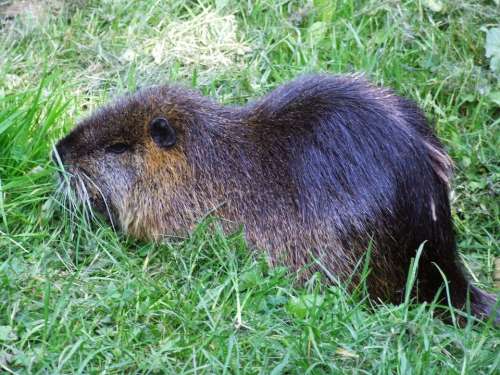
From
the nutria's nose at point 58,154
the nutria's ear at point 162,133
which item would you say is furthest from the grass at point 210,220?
the nutria's ear at point 162,133

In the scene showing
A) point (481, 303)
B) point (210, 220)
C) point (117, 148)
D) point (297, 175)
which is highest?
point (117, 148)

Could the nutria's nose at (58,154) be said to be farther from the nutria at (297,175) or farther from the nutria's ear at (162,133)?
the nutria's ear at (162,133)

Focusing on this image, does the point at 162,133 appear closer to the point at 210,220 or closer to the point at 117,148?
the point at 117,148

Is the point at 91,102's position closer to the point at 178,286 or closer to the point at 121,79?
the point at 121,79

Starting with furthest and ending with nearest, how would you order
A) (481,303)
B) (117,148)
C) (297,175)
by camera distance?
(117,148), (481,303), (297,175)

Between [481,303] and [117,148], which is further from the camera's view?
[117,148]

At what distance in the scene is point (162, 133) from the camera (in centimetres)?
422

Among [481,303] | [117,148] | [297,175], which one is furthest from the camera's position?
[117,148]

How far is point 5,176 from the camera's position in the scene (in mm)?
4250

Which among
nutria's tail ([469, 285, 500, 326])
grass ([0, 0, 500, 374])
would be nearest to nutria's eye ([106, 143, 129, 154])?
grass ([0, 0, 500, 374])

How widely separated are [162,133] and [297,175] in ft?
2.22

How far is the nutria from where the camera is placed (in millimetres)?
3971

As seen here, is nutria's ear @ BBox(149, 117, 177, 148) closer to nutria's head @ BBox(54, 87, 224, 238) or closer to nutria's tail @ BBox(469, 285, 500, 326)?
nutria's head @ BBox(54, 87, 224, 238)

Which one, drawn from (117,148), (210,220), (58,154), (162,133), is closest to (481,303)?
(210,220)
